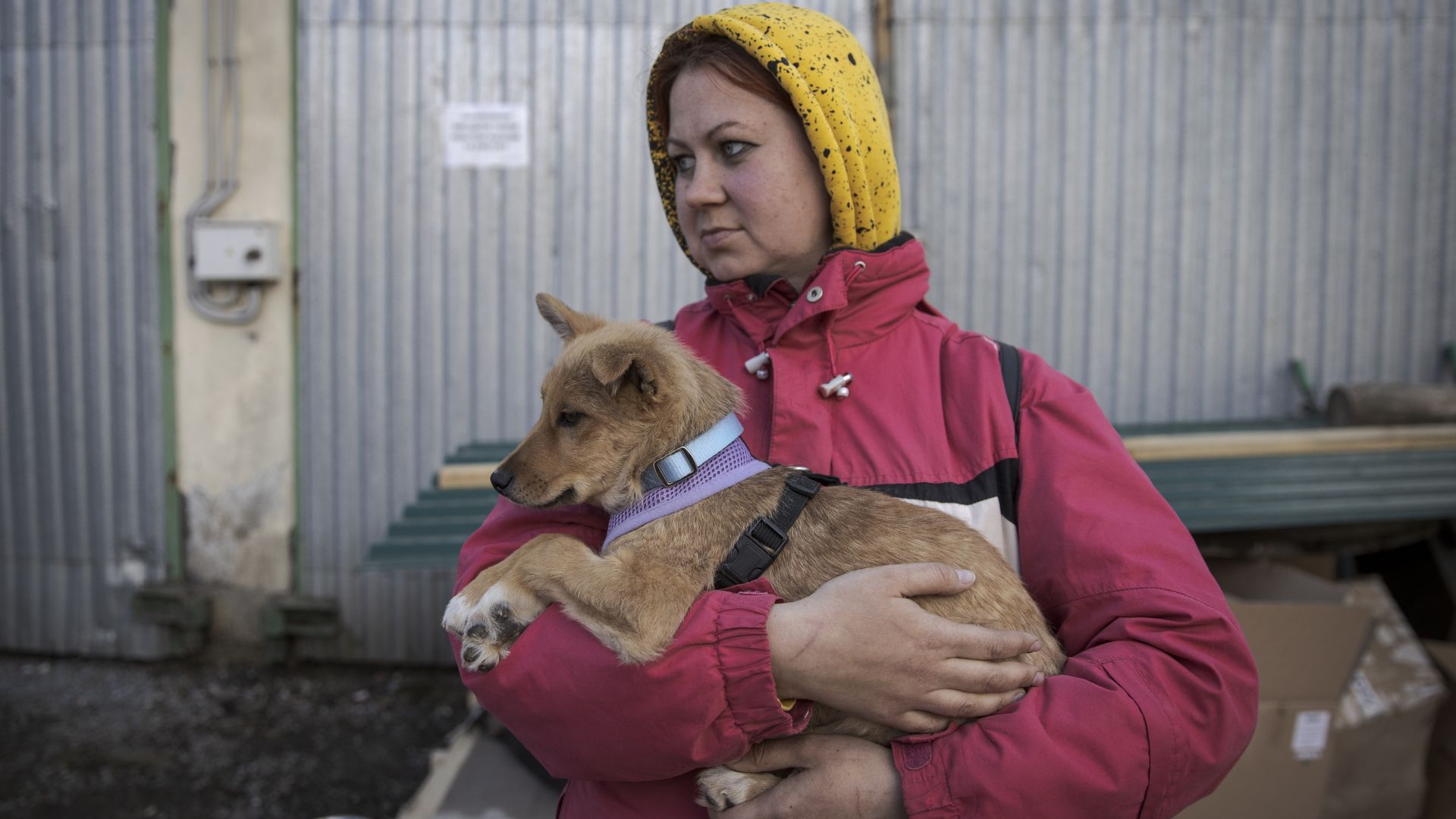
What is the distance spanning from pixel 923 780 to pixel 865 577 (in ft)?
1.32

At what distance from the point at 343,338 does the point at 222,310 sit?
3.03 feet

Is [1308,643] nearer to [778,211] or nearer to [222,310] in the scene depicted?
[778,211]

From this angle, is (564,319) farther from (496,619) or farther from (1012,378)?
(1012,378)

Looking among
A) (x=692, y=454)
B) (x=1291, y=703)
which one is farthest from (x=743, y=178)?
(x=1291, y=703)

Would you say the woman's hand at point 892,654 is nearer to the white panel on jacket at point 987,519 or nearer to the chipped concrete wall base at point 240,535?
the white panel on jacket at point 987,519

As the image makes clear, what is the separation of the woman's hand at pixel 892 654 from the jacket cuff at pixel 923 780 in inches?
1.5

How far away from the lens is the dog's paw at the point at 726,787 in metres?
1.84

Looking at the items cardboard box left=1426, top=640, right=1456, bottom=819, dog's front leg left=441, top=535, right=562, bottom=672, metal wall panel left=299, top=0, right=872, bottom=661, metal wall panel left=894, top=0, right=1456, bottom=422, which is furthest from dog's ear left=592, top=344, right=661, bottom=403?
cardboard box left=1426, top=640, right=1456, bottom=819

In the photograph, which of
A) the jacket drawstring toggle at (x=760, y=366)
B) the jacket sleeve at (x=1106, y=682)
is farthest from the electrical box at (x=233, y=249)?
the jacket sleeve at (x=1106, y=682)

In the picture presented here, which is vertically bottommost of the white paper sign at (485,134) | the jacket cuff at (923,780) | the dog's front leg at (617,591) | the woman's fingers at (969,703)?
the jacket cuff at (923,780)

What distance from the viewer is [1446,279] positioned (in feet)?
20.3

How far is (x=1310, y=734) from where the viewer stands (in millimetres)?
3811

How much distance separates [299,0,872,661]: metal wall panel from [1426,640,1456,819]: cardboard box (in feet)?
15.7

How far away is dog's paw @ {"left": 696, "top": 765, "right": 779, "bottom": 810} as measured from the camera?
1836 mm
